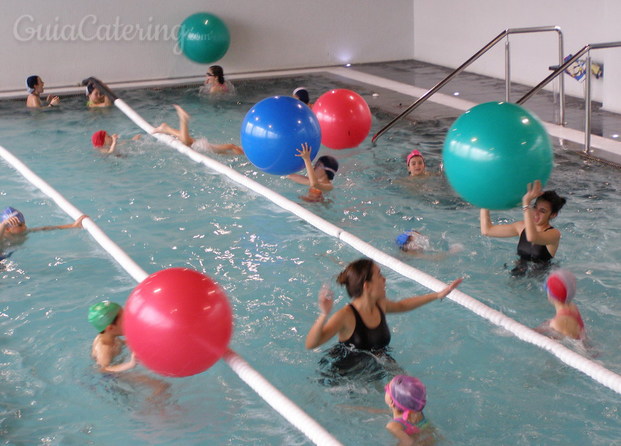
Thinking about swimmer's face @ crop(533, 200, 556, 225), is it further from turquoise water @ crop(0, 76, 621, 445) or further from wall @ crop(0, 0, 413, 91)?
wall @ crop(0, 0, 413, 91)

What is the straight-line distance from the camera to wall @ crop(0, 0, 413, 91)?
14.2 m

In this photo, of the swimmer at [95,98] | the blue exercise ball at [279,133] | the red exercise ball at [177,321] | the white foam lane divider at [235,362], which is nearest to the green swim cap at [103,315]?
the white foam lane divider at [235,362]

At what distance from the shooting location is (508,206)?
→ 5.01 metres

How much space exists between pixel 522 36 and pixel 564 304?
9278mm

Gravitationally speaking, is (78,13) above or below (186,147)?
above

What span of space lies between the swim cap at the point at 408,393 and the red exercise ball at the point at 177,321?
2.79ft

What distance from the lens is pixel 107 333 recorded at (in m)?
4.92

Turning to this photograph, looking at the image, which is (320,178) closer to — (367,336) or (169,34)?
(367,336)

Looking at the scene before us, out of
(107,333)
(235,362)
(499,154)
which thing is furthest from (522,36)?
(235,362)

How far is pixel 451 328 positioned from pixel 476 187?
108 centimetres

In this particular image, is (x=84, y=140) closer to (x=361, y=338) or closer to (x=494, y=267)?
(x=494, y=267)

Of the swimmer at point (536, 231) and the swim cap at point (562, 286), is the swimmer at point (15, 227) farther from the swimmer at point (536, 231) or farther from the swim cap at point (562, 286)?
the swim cap at point (562, 286)

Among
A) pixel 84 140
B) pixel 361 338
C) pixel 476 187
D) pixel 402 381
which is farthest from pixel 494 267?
pixel 84 140

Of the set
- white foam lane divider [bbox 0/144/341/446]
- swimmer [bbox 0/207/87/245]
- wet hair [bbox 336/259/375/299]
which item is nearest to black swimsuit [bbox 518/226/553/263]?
wet hair [bbox 336/259/375/299]
